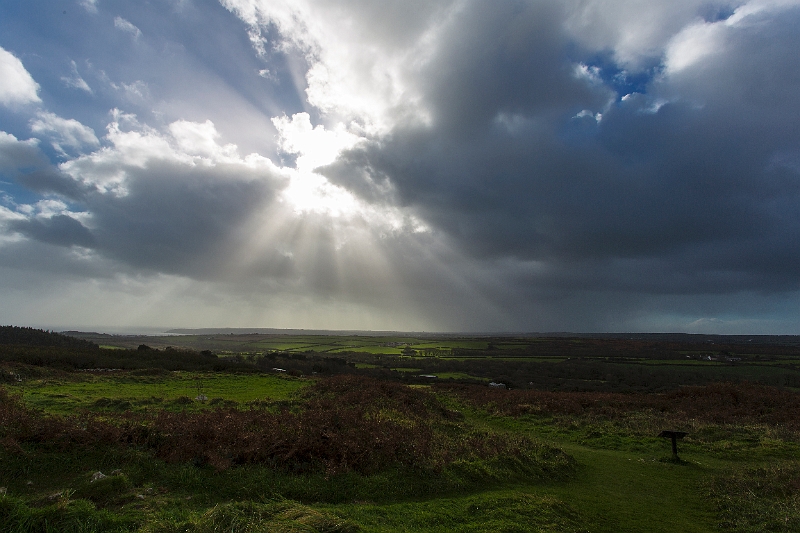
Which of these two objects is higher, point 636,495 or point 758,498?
point 758,498

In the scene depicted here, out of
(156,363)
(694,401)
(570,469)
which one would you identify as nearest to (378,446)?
(570,469)

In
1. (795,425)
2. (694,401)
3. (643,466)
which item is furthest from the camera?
(694,401)

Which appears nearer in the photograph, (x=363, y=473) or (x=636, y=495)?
(x=363, y=473)

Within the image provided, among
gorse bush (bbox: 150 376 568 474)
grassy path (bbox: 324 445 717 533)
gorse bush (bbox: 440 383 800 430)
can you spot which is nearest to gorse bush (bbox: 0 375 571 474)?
gorse bush (bbox: 150 376 568 474)

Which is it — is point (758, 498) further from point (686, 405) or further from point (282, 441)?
point (686, 405)

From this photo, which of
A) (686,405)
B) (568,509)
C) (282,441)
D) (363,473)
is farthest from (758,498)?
(686,405)

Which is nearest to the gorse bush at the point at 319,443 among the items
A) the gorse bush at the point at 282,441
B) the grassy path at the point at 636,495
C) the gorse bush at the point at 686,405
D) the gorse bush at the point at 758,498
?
the gorse bush at the point at 282,441

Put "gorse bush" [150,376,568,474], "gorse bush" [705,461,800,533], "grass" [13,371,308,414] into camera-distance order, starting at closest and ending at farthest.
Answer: "gorse bush" [705,461,800,533] → "gorse bush" [150,376,568,474] → "grass" [13,371,308,414]

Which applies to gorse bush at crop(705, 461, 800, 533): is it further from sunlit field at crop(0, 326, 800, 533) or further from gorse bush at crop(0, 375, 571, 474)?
gorse bush at crop(0, 375, 571, 474)

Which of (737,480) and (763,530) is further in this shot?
(737,480)

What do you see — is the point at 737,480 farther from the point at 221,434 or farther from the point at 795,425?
the point at 221,434

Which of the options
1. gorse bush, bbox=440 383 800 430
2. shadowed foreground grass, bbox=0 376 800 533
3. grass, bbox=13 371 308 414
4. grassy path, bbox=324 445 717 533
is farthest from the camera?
gorse bush, bbox=440 383 800 430

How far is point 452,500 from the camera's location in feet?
37.6

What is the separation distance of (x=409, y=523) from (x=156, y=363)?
190ft
